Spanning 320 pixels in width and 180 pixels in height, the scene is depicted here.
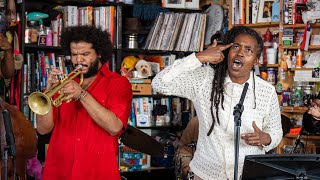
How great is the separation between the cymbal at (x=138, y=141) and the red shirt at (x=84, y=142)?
890 millimetres

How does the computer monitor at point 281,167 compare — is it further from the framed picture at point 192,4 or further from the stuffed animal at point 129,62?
the framed picture at point 192,4

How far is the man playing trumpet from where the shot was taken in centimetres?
255

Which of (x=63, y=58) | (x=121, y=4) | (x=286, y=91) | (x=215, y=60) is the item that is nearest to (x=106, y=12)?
(x=121, y=4)

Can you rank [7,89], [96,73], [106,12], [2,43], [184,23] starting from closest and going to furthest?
[96,73] → [2,43] → [7,89] → [106,12] → [184,23]

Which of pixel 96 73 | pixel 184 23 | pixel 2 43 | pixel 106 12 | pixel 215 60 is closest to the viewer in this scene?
pixel 215 60

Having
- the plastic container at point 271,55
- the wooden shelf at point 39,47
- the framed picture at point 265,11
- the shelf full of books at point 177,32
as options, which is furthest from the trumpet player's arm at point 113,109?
the framed picture at point 265,11

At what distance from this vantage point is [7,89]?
4.49 metres

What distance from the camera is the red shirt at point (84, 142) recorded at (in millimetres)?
2564

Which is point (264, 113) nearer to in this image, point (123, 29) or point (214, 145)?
point (214, 145)

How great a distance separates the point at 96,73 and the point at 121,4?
2.30 metres

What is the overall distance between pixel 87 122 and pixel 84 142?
0.10 meters

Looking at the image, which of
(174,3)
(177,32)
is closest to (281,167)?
(177,32)

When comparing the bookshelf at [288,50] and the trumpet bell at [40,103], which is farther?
the bookshelf at [288,50]

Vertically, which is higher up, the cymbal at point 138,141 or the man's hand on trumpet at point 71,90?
the man's hand on trumpet at point 71,90
